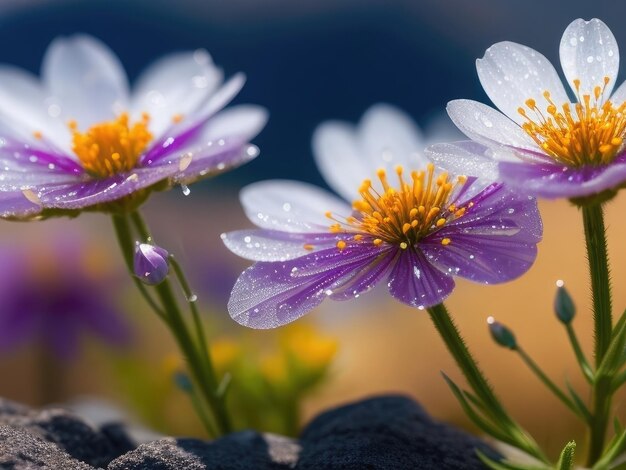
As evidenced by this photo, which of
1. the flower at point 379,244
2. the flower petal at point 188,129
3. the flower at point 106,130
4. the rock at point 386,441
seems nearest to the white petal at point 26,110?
the flower at point 106,130

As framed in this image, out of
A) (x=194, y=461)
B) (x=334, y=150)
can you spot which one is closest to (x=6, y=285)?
(x=334, y=150)

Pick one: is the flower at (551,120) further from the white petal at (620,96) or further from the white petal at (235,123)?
the white petal at (235,123)

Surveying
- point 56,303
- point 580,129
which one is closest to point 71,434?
point 580,129

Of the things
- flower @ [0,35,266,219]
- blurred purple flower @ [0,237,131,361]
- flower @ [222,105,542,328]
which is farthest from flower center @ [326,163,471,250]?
blurred purple flower @ [0,237,131,361]

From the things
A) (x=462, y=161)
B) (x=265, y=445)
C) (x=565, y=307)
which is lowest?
(x=265, y=445)

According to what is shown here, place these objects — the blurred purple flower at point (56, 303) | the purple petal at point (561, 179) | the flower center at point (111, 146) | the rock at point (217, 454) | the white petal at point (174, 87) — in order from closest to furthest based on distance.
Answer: the purple petal at point (561, 179), the rock at point (217, 454), the flower center at point (111, 146), the white petal at point (174, 87), the blurred purple flower at point (56, 303)

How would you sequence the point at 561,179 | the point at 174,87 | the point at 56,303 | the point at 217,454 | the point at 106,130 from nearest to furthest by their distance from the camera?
the point at 561,179, the point at 217,454, the point at 106,130, the point at 174,87, the point at 56,303

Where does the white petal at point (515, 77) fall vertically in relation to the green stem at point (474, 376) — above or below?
above

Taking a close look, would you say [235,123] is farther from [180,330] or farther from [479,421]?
[479,421]
